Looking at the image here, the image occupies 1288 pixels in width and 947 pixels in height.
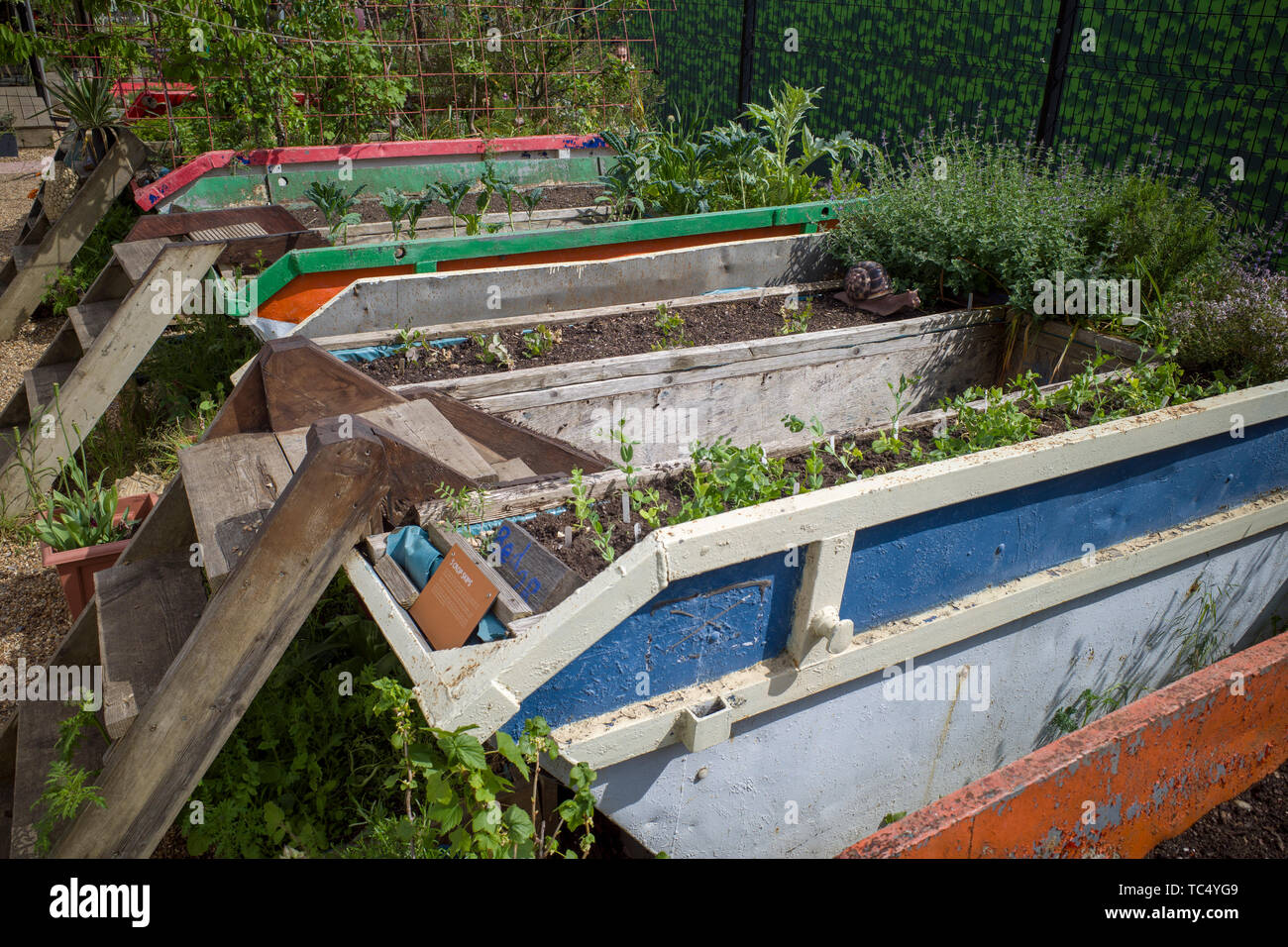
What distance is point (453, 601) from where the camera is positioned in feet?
6.79

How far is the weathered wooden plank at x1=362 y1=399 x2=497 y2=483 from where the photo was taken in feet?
8.38

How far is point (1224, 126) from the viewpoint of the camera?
5.39 metres

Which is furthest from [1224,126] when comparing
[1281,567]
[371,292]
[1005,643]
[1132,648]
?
[371,292]

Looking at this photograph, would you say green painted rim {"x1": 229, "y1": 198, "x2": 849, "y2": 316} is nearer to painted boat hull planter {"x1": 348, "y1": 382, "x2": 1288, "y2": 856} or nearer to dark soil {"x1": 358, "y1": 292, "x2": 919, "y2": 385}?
dark soil {"x1": 358, "y1": 292, "x2": 919, "y2": 385}

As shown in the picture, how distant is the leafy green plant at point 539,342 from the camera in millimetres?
3963

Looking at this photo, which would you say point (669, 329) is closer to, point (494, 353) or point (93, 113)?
point (494, 353)

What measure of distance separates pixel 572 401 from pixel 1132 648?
2212 millimetres

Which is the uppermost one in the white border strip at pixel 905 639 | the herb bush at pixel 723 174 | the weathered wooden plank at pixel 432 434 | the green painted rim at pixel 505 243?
the herb bush at pixel 723 174

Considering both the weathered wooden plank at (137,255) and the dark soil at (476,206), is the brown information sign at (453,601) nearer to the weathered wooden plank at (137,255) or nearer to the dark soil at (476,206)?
the weathered wooden plank at (137,255)

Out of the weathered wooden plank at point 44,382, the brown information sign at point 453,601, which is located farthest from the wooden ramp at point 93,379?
the brown information sign at point 453,601

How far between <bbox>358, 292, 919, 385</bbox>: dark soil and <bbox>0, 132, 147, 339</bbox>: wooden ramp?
3.88 m

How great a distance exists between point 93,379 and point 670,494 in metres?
2.72

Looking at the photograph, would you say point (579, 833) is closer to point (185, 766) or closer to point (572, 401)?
point (185, 766)

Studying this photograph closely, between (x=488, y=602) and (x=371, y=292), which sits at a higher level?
(x=371, y=292)
